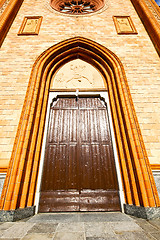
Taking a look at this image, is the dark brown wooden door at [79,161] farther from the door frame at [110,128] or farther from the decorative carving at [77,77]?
the decorative carving at [77,77]

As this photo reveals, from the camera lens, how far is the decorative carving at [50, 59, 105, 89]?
5094 mm

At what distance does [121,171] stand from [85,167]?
3.21 ft

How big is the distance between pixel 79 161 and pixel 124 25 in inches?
264

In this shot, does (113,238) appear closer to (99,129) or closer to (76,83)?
(99,129)

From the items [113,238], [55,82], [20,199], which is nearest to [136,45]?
[55,82]

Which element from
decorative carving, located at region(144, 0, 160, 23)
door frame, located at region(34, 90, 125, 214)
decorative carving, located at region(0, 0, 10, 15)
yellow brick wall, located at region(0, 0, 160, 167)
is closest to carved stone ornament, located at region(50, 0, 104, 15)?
yellow brick wall, located at region(0, 0, 160, 167)

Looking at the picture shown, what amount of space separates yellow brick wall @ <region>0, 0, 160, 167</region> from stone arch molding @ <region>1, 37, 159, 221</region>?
26 cm

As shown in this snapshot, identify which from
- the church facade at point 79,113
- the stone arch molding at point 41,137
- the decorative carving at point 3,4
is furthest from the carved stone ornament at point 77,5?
the stone arch molding at point 41,137

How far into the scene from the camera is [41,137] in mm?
3809

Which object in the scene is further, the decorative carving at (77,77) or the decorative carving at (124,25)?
→ the decorative carving at (124,25)

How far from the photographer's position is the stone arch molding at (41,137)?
9.21ft

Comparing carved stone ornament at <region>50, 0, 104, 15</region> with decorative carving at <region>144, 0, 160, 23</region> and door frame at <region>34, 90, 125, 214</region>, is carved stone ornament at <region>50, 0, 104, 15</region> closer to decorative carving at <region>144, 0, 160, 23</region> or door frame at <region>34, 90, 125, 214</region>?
decorative carving at <region>144, 0, 160, 23</region>

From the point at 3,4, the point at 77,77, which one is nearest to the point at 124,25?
the point at 77,77

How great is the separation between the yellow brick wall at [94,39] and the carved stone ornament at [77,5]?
0.97 metres
